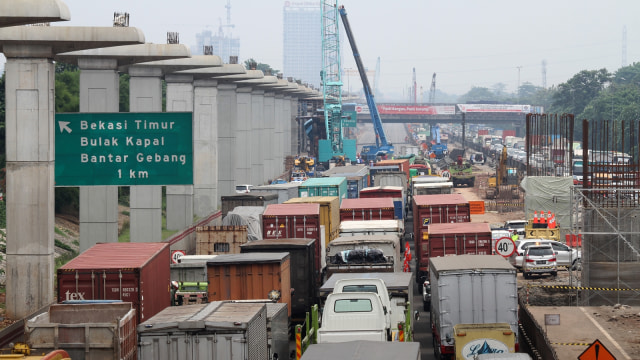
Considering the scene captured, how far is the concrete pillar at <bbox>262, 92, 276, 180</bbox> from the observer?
93.2 metres

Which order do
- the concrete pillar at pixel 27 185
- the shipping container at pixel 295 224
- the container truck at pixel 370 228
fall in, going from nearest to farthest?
the concrete pillar at pixel 27 185
the container truck at pixel 370 228
the shipping container at pixel 295 224

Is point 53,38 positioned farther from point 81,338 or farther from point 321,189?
point 321,189

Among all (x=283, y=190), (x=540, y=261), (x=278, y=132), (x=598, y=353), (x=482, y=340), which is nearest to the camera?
(x=598, y=353)

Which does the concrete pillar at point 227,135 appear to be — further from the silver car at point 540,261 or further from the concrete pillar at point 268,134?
the silver car at point 540,261

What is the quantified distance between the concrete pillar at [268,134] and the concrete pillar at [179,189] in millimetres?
36402

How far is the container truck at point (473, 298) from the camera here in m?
21.8

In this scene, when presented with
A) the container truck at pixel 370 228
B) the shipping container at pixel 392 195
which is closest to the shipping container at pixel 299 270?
the container truck at pixel 370 228

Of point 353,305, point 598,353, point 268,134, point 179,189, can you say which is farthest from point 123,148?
point 268,134

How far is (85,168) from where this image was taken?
29.4 meters

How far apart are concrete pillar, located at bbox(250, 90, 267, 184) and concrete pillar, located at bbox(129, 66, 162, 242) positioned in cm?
3754

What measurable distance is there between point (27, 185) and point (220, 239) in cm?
804

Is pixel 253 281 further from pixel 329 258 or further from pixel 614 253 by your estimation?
pixel 614 253

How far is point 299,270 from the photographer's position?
26.3 meters

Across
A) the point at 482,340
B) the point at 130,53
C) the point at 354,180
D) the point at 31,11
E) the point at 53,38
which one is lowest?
the point at 482,340
